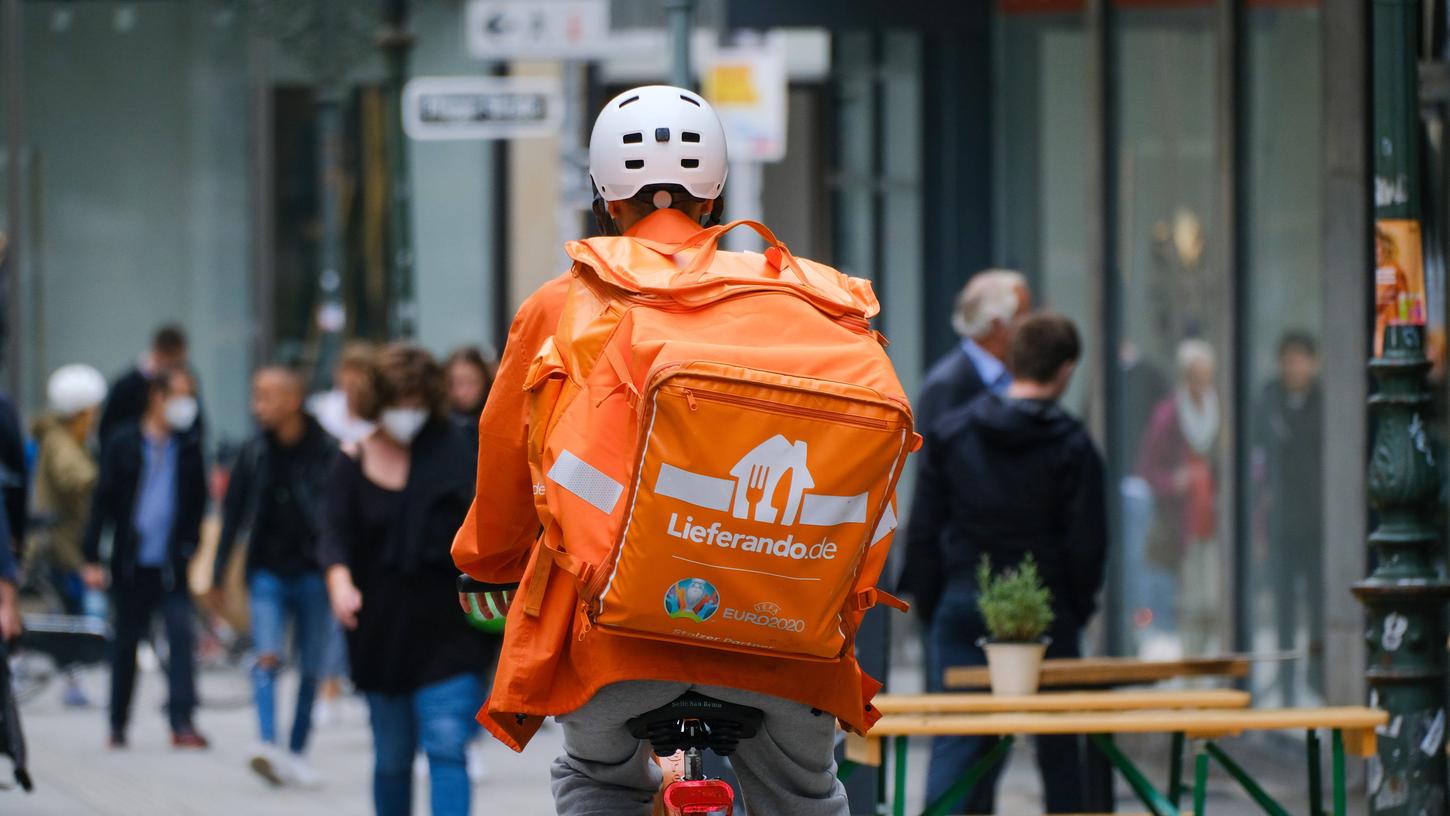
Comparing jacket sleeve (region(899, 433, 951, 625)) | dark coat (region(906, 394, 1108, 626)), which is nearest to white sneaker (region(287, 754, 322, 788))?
jacket sleeve (region(899, 433, 951, 625))

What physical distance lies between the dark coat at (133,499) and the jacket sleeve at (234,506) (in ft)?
1.64

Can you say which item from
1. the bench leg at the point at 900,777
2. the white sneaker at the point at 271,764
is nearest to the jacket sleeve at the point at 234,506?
the white sneaker at the point at 271,764

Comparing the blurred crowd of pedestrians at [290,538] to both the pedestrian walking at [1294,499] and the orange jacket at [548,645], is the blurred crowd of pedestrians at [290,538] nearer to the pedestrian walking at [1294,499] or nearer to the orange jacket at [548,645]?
the orange jacket at [548,645]

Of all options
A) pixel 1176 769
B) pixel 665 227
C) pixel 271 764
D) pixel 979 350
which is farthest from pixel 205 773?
pixel 665 227

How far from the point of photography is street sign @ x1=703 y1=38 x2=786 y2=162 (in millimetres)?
11555

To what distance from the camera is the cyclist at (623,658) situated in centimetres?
453

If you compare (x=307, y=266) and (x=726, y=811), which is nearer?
(x=726, y=811)

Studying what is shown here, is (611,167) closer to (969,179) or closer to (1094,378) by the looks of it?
(1094,378)

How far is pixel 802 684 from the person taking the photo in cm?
459

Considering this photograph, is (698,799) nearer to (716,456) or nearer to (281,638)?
(716,456)

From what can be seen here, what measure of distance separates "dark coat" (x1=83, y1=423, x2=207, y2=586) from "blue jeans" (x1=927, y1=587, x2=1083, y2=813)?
5415mm

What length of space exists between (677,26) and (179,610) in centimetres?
450

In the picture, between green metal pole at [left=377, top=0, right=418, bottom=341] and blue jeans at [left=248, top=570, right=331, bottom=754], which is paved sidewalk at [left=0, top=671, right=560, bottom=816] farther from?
green metal pole at [left=377, top=0, right=418, bottom=341]

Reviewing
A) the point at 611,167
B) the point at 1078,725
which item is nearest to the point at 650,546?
the point at 611,167
